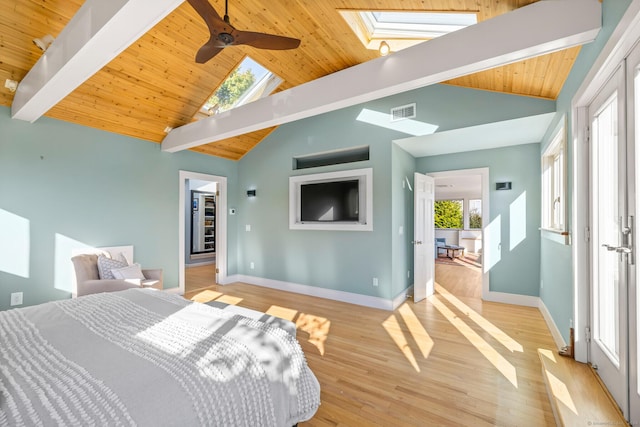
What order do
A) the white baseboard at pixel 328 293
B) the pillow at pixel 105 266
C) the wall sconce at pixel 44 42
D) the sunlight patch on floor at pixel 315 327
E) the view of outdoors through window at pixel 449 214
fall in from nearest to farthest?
the wall sconce at pixel 44 42, the sunlight patch on floor at pixel 315 327, the pillow at pixel 105 266, the white baseboard at pixel 328 293, the view of outdoors through window at pixel 449 214

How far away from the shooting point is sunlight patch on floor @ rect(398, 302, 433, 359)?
265cm

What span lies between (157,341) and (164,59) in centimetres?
324

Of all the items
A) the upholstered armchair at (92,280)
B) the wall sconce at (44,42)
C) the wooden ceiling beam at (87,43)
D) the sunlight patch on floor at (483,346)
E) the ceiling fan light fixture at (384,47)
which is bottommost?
the sunlight patch on floor at (483,346)

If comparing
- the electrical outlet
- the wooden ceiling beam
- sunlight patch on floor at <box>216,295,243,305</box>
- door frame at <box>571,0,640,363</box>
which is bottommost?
sunlight patch on floor at <box>216,295,243,305</box>

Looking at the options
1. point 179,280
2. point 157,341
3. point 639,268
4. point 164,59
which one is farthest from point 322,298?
point 164,59

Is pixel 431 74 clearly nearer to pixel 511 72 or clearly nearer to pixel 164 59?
pixel 511 72

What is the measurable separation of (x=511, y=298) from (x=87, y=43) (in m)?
5.57

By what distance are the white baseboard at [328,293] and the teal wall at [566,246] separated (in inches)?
69.9

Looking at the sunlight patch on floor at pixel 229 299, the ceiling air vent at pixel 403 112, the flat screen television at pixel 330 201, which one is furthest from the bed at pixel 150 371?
the ceiling air vent at pixel 403 112

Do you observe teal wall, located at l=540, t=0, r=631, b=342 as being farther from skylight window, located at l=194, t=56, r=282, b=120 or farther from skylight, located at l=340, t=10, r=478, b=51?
skylight window, located at l=194, t=56, r=282, b=120

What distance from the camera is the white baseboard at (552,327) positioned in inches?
99.0

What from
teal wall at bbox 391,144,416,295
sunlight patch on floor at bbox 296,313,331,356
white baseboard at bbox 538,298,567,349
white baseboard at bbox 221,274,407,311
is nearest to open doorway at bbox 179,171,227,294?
white baseboard at bbox 221,274,407,311

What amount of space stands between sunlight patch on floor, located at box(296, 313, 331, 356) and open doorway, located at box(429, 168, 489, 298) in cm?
264

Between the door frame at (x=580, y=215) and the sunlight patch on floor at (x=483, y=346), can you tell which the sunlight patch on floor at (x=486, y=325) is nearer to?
the sunlight patch on floor at (x=483, y=346)
